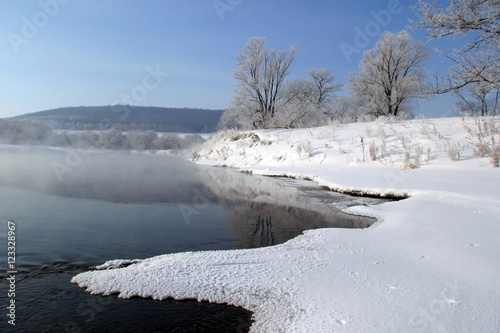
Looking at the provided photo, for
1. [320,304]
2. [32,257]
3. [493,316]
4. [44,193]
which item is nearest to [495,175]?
[493,316]

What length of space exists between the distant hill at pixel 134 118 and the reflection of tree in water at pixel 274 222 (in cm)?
7411

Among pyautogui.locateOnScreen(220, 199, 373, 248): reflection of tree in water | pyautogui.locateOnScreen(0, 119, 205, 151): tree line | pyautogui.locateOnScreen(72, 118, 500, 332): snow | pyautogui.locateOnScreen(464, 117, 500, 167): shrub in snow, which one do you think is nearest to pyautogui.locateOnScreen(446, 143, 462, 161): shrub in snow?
pyautogui.locateOnScreen(464, 117, 500, 167): shrub in snow

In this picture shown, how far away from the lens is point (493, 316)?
8.34 feet

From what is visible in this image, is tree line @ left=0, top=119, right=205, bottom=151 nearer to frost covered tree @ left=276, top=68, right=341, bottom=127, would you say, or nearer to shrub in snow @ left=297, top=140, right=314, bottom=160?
frost covered tree @ left=276, top=68, right=341, bottom=127

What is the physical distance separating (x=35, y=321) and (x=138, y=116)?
110 m

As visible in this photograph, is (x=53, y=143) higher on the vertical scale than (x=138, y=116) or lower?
lower

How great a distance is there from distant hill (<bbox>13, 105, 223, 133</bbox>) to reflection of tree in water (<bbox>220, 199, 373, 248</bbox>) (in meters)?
74.1

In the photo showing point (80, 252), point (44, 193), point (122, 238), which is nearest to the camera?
point (80, 252)

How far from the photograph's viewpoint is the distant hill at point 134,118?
81.9 meters

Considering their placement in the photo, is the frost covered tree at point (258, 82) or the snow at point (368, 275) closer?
the snow at point (368, 275)

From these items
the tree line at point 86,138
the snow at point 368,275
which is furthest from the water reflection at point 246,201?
the tree line at point 86,138

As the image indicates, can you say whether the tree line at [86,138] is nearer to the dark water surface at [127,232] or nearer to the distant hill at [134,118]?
the distant hill at [134,118]

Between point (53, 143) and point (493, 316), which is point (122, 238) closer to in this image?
point (493, 316)

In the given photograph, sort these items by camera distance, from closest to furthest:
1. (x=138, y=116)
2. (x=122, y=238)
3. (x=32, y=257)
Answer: (x=32, y=257) → (x=122, y=238) → (x=138, y=116)
